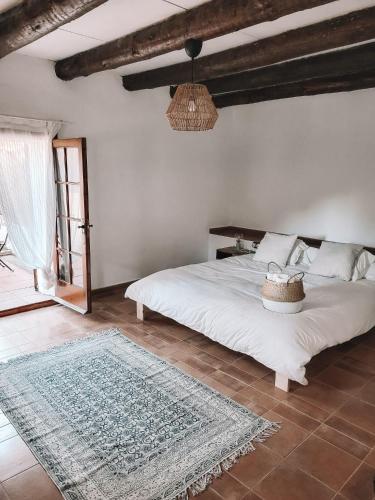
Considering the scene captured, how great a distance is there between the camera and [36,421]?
224cm

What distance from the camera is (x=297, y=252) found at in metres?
4.34

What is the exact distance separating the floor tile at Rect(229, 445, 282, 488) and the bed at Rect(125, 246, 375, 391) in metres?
0.58

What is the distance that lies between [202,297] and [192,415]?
1.07 metres

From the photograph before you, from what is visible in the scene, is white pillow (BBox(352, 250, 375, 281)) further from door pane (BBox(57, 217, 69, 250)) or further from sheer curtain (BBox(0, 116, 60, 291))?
sheer curtain (BBox(0, 116, 60, 291))

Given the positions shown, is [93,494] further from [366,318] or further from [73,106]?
[73,106]

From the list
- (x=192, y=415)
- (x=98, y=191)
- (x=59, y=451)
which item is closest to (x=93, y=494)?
(x=59, y=451)

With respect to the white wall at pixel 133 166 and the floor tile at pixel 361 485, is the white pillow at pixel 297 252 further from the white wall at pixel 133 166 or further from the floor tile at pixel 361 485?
the floor tile at pixel 361 485

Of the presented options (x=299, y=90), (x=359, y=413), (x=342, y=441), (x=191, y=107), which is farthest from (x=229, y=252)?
(x=342, y=441)

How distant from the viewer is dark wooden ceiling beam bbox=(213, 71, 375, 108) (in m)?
3.93

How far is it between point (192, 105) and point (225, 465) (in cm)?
221

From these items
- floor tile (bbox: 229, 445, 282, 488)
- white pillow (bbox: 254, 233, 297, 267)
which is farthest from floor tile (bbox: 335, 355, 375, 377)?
white pillow (bbox: 254, 233, 297, 267)

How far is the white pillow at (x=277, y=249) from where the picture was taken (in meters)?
4.28

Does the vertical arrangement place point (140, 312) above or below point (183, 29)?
below

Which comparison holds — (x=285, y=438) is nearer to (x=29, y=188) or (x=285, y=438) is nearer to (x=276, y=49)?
(x=276, y=49)
